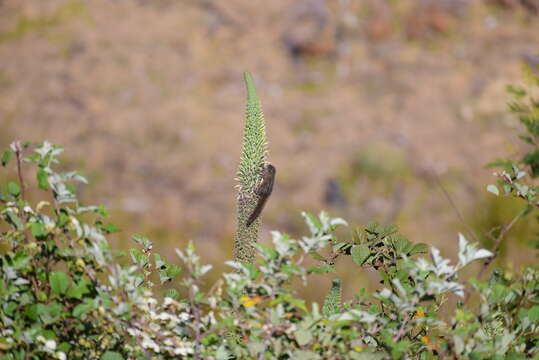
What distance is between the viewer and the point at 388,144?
30.5 ft

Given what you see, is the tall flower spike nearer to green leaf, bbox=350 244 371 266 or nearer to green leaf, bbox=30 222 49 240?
green leaf, bbox=350 244 371 266

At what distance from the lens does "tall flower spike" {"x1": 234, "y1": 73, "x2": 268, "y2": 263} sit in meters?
2.03

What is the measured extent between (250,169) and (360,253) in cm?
46

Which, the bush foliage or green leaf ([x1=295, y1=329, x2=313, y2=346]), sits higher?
the bush foliage

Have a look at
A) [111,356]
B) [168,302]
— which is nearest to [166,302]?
[168,302]

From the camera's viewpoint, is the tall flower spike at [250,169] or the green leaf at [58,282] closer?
the green leaf at [58,282]

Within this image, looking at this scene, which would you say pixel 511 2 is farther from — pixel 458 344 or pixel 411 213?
pixel 458 344

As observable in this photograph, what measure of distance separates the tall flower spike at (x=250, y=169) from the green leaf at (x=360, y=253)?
332mm

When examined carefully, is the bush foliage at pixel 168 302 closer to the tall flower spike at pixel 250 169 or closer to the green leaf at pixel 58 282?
the green leaf at pixel 58 282

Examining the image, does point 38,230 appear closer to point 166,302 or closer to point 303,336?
point 166,302

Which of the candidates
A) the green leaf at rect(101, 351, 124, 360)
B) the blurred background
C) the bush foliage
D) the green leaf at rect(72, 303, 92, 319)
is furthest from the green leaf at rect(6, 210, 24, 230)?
the blurred background

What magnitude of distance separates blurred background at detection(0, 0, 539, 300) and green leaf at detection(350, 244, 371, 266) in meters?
4.49

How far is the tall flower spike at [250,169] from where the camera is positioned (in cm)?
203

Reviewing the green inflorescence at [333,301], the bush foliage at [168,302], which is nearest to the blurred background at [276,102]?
the green inflorescence at [333,301]
